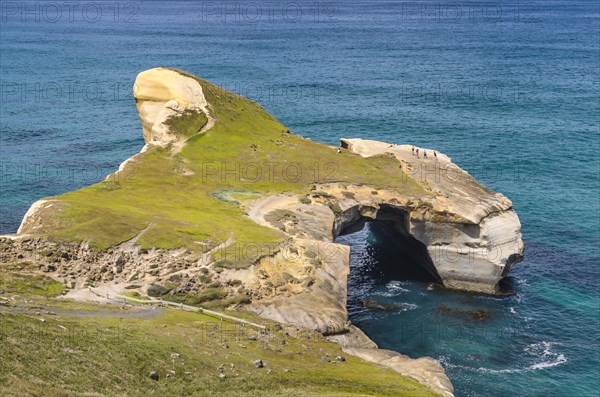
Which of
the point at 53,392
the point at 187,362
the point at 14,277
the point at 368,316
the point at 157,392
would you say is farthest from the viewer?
the point at 368,316

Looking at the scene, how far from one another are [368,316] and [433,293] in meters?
9.74

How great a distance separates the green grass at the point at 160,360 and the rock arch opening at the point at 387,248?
87.6ft

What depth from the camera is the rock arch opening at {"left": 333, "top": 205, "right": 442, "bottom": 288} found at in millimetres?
87750

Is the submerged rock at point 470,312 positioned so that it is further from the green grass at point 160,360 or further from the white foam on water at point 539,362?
the green grass at point 160,360

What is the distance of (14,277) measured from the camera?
62.9 metres

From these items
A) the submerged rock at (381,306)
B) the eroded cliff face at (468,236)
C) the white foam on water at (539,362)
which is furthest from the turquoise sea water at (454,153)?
the eroded cliff face at (468,236)

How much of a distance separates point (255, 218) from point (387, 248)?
25.1 m

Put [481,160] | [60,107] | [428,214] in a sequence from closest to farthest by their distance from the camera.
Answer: [428,214]
[481,160]
[60,107]

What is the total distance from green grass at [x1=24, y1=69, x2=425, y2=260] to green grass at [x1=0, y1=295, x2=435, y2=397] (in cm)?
1191

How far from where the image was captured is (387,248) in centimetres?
9994

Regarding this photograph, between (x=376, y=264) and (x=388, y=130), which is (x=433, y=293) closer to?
(x=376, y=264)

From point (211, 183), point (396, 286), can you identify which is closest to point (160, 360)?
point (211, 183)

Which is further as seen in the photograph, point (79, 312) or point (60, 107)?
point (60, 107)

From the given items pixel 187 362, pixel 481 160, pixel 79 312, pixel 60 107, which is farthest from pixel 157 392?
pixel 60 107
